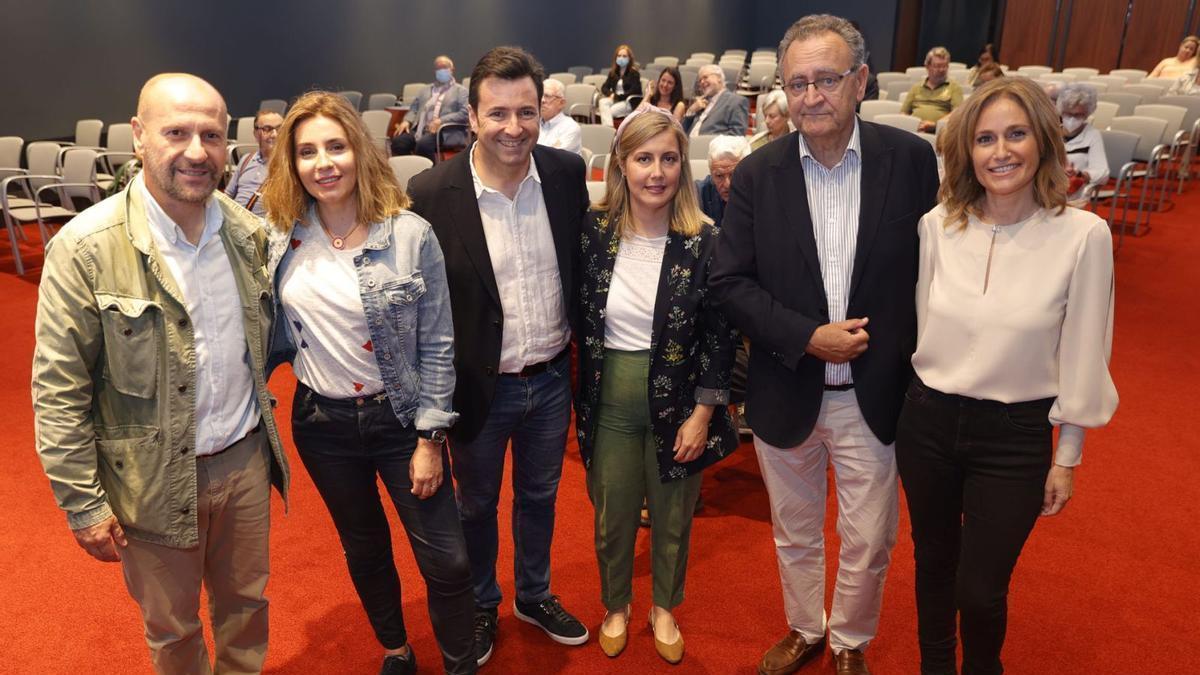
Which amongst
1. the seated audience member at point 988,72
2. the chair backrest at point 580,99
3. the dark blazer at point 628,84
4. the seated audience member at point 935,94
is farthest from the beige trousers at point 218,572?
the chair backrest at point 580,99

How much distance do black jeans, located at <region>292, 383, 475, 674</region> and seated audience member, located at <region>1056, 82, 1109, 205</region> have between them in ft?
15.7

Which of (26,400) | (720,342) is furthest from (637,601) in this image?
(26,400)

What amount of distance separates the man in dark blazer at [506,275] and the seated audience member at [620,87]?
7.54 meters

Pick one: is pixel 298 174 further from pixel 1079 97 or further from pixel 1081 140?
pixel 1081 140

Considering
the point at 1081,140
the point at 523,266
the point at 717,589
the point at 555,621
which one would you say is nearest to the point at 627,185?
the point at 523,266

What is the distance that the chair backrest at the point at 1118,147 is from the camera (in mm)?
7113

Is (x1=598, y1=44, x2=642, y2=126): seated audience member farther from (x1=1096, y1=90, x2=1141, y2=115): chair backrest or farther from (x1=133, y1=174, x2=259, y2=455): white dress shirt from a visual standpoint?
(x1=133, y1=174, x2=259, y2=455): white dress shirt

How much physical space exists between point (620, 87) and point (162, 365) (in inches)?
358

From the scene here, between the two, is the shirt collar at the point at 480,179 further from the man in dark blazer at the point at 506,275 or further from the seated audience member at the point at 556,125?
the seated audience member at the point at 556,125

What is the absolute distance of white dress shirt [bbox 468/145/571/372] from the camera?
2.27 metres

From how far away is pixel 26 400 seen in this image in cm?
463

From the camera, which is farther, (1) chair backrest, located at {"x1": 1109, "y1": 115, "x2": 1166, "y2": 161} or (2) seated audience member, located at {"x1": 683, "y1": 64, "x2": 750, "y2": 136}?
(1) chair backrest, located at {"x1": 1109, "y1": 115, "x2": 1166, "y2": 161}

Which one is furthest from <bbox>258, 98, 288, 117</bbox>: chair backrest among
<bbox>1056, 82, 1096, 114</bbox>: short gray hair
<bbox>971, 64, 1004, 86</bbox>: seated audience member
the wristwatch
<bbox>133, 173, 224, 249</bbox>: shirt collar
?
the wristwatch

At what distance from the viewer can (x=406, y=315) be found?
6.64ft
